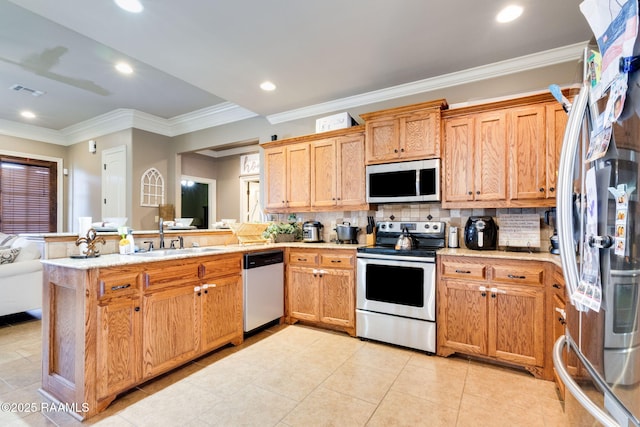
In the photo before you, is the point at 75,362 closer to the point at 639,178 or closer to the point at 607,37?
the point at 639,178

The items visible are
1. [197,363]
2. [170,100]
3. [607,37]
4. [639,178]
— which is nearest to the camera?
[639,178]

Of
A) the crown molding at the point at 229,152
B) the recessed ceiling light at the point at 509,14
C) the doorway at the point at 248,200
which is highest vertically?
the recessed ceiling light at the point at 509,14

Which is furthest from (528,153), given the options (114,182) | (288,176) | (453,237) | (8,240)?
(8,240)

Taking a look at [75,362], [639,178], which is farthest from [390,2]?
[75,362]

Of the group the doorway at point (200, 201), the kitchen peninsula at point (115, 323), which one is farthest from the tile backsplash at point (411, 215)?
the doorway at point (200, 201)

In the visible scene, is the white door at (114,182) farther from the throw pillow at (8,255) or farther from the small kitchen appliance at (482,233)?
the small kitchen appliance at (482,233)

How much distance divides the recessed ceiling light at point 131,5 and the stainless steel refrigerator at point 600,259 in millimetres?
2551

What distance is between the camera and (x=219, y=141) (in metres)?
4.83

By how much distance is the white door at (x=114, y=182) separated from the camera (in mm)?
5055

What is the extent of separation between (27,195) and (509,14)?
25.6ft

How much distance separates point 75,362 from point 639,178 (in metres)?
2.70

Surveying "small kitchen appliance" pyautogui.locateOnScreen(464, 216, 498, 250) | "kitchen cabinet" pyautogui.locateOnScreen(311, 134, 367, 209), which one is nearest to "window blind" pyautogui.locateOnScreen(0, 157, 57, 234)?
"kitchen cabinet" pyautogui.locateOnScreen(311, 134, 367, 209)

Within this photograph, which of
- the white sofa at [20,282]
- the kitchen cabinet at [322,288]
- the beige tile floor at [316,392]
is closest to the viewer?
the beige tile floor at [316,392]

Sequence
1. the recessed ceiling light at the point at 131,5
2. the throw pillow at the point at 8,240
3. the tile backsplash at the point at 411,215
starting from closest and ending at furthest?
the recessed ceiling light at the point at 131,5, the tile backsplash at the point at 411,215, the throw pillow at the point at 8,240
